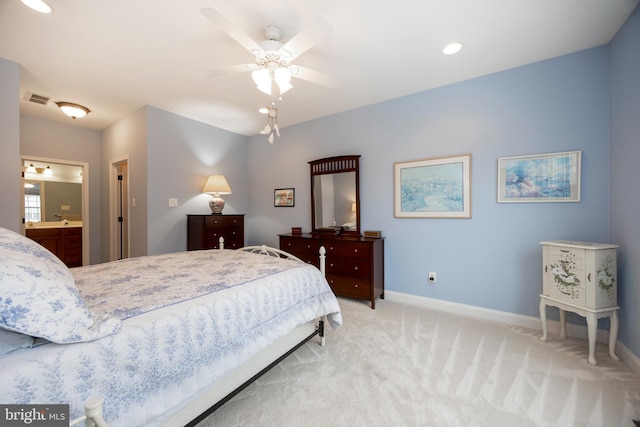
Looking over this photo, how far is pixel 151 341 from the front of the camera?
1.04 m

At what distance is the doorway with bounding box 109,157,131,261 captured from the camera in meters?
4.24

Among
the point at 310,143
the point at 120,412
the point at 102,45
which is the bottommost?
the point at 120,412

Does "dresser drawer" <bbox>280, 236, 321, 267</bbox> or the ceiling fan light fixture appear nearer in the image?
the ceiling fan light fixture

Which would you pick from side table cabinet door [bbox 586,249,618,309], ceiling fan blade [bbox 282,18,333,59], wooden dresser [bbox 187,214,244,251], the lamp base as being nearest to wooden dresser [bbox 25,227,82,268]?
wooden dresser [bbox 187,214,244,251]

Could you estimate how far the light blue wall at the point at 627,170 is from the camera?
180 centimetres

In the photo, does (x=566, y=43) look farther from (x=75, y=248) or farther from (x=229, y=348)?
(x=75, y=248)

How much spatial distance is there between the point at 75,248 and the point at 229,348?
5.32m

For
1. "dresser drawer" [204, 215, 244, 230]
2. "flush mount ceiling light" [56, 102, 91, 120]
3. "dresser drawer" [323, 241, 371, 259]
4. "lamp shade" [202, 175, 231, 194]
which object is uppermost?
"flush mount ceiling light" [56, 102, 91, 120]

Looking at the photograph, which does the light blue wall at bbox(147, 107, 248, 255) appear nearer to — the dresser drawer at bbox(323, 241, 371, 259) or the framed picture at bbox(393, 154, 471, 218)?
the dresser drawer at bbox(323, 241, 371, 259)

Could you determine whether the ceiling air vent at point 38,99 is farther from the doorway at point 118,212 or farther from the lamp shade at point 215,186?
the lamp shade at point 215,186

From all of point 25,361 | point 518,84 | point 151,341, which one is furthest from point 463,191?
point 25,361

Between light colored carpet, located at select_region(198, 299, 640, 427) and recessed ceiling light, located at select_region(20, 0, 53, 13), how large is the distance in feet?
9.58

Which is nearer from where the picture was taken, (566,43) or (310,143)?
(566,43)

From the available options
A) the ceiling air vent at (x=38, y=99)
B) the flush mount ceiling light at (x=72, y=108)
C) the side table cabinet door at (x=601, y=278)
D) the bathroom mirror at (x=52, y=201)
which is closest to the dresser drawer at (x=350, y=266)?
the side table cabinet door at (x=601, y=278)
